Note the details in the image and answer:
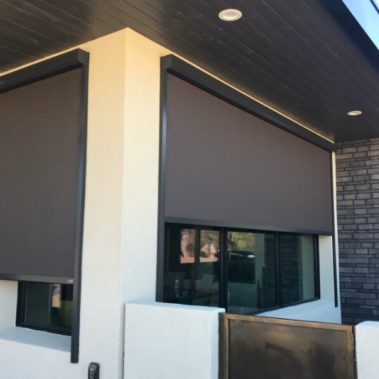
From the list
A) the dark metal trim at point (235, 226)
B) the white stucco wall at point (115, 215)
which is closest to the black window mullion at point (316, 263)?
the dark metal trim at point (235, 226)

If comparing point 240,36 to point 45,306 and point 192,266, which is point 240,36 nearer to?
point 192,266

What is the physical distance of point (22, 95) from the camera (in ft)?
13.1

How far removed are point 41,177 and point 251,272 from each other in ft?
8.37

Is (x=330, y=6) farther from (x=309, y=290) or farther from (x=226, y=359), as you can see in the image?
(x=309, y=290)

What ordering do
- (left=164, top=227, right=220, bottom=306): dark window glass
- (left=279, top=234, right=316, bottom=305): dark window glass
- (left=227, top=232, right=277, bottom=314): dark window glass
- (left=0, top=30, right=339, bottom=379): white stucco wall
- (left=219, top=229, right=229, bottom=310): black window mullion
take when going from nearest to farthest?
(left=0, top=30, right=339, bottom=379): white stucco wall < (left=164, top=227, right=220, bottom=306): dark window glass < (left=219, top=229, right=229, bottom=310): black window mullion < (left=227, top=232, right=277, bottom=314): dark window glass < (left=279, top=234, right=316, bottom=305): dark window glass

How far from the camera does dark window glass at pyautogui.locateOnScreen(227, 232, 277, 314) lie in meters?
4.74

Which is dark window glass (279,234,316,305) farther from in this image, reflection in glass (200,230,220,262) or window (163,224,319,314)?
reflection in glass (200,230,220,262)

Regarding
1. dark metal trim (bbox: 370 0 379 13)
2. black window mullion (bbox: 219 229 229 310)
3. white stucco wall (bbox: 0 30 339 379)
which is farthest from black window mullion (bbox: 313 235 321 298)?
white stucco wall (bbox: 0 30 339 379)

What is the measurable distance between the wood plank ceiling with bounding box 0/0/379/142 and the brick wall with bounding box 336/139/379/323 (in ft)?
7.22

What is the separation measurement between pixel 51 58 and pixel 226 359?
265 cm

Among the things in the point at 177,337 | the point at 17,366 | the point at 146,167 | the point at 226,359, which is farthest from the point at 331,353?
the point at 17,366

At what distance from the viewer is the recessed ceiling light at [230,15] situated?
3.03m

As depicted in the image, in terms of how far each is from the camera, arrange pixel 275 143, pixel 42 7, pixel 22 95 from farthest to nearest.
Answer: pixel 275 143 → pixel 22 95 → pixel 42 7

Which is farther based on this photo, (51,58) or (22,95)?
(22,95)
